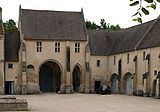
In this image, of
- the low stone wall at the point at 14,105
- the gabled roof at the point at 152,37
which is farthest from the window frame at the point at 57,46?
the low stone wall at the point at 14,105

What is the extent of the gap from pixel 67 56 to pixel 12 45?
328 inches

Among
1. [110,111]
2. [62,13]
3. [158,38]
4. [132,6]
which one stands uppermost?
[62,13]

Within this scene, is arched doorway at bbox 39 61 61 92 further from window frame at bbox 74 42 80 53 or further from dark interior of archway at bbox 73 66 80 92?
window frame at bbox 74 42 80 53

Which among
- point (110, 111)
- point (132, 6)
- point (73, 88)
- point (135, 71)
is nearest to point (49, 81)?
point (73, 88)

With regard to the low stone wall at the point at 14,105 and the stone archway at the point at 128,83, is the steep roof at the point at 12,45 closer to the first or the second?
the stone archway at the point at 128,83

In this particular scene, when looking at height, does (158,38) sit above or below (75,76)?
above

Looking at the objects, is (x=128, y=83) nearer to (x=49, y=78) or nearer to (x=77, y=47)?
(x=77, y=47)

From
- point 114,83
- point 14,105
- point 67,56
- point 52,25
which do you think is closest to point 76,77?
point 67,56

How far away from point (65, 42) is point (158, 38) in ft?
49.6

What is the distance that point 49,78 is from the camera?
5959 centimetres

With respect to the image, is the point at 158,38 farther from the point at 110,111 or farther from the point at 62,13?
the point at 110,111

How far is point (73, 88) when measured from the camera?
5978 cm

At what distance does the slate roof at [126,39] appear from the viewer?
163 ft

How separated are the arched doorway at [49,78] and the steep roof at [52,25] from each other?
5.18 meters
